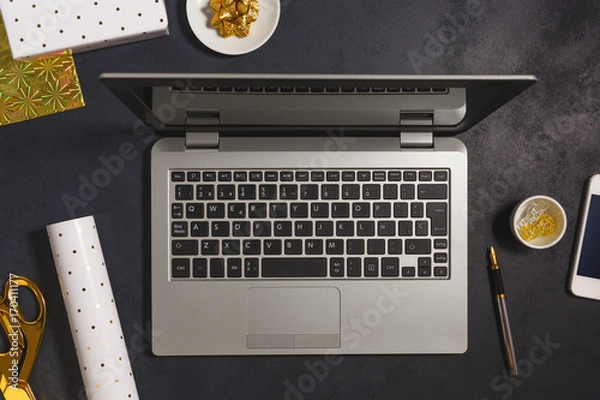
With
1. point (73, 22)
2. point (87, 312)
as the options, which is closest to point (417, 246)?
point (87, 312)

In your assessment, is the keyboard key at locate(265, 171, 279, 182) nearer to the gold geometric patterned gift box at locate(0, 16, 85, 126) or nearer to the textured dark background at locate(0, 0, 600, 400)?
the textured dark background at locate(0, 0, 600, 400)

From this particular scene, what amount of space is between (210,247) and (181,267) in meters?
0.05

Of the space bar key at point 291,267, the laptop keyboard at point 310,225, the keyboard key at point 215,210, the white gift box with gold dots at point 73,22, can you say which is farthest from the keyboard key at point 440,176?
the white gift box with gold dots at point 73,22

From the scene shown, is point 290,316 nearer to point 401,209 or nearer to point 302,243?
point 302,243

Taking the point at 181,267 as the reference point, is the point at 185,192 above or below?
above

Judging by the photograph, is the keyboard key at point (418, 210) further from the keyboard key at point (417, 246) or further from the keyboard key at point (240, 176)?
the keyboard key at point (240, 176)

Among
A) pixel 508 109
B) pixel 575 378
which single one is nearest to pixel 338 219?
pixel 508 109

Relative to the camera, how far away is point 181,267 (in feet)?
2.81

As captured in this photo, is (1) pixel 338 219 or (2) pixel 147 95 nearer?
(2) pixel 147 95

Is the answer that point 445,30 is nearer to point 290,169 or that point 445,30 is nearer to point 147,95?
point 290,169

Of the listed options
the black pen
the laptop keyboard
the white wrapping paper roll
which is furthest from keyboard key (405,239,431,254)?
the white wrapping paper roll

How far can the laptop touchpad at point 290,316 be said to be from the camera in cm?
86

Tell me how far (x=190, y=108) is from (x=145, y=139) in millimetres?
140

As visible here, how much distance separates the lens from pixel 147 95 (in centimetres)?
75
